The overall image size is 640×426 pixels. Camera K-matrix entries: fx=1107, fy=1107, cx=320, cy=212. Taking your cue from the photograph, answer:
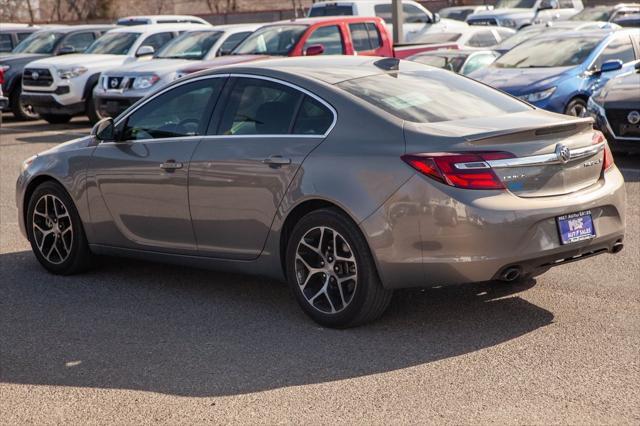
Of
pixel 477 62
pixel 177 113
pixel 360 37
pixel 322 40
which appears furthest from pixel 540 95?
pixel 177 113

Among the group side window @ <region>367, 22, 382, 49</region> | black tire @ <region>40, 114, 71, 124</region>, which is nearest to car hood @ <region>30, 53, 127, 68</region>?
black tire @ <region>40, 114, 71, 124</region>

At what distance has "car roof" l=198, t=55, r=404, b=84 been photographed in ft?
22.7

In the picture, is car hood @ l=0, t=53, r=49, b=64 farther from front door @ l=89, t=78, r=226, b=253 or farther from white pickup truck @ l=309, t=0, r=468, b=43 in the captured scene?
front door @ l=89, t=78, r=226, b=253

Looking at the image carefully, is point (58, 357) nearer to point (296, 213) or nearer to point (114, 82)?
point (296, 213)

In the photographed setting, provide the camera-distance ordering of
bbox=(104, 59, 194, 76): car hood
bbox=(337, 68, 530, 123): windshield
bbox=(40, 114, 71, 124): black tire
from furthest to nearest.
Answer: bbox=(40, 114, 71, 124): black tire < bbox=(104, 59, 194, 76): car hood < bbox=(337, 68, 530, 123): windshield

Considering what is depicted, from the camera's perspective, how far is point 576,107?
1450 centimetres

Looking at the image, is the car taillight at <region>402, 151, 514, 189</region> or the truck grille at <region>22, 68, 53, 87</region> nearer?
the car taillight at <region>402, 151, 514, 189</region>

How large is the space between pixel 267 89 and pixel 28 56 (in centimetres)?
1695

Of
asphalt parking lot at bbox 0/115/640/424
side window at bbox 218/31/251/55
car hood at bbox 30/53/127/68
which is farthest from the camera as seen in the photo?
car hood at bbox 30/53/127/68

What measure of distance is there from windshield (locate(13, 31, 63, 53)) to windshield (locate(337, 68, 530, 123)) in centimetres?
1768

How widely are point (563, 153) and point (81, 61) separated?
15.7m

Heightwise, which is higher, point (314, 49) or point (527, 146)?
point (527, 146)

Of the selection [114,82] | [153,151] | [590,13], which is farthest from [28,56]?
[153,151]

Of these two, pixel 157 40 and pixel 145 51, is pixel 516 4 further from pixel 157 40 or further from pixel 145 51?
pixel 145 51
